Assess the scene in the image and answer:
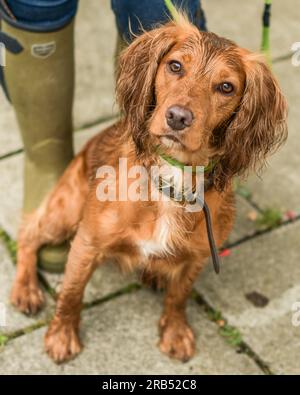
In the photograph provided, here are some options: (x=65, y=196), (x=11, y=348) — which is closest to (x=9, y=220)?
(x=65, y=196)

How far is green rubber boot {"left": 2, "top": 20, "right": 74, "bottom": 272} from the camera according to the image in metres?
3.35

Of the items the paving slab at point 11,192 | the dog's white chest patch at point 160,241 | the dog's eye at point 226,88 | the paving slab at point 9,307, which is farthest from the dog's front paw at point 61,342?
the dog's eye at point 226,88

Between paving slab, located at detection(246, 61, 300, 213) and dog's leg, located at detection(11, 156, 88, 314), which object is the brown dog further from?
paving slab, located at detection(246, 61, 300, 213)

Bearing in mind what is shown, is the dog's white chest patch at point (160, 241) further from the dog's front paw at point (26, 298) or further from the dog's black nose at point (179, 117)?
the dog's front paw at point (26, 298)

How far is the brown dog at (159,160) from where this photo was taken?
8.70ft

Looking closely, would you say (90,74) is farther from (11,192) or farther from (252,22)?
(252,22)

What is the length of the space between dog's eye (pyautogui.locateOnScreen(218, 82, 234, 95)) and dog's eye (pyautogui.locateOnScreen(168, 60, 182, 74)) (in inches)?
6.9

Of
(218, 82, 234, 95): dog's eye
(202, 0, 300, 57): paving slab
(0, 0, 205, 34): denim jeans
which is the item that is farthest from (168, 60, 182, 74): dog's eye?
(202, 0, 300, 57): paving slab

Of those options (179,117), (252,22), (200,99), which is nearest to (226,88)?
A: (200,99)

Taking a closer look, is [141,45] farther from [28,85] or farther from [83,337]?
[83,337]

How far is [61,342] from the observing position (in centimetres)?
327

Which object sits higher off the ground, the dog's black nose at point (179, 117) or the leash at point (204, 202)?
the dog's black nose at point (179, 117)

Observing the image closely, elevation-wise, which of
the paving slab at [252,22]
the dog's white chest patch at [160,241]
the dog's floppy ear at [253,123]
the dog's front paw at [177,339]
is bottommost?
the dog's front paw at [177,339]

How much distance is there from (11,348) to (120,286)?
2.26 feet
